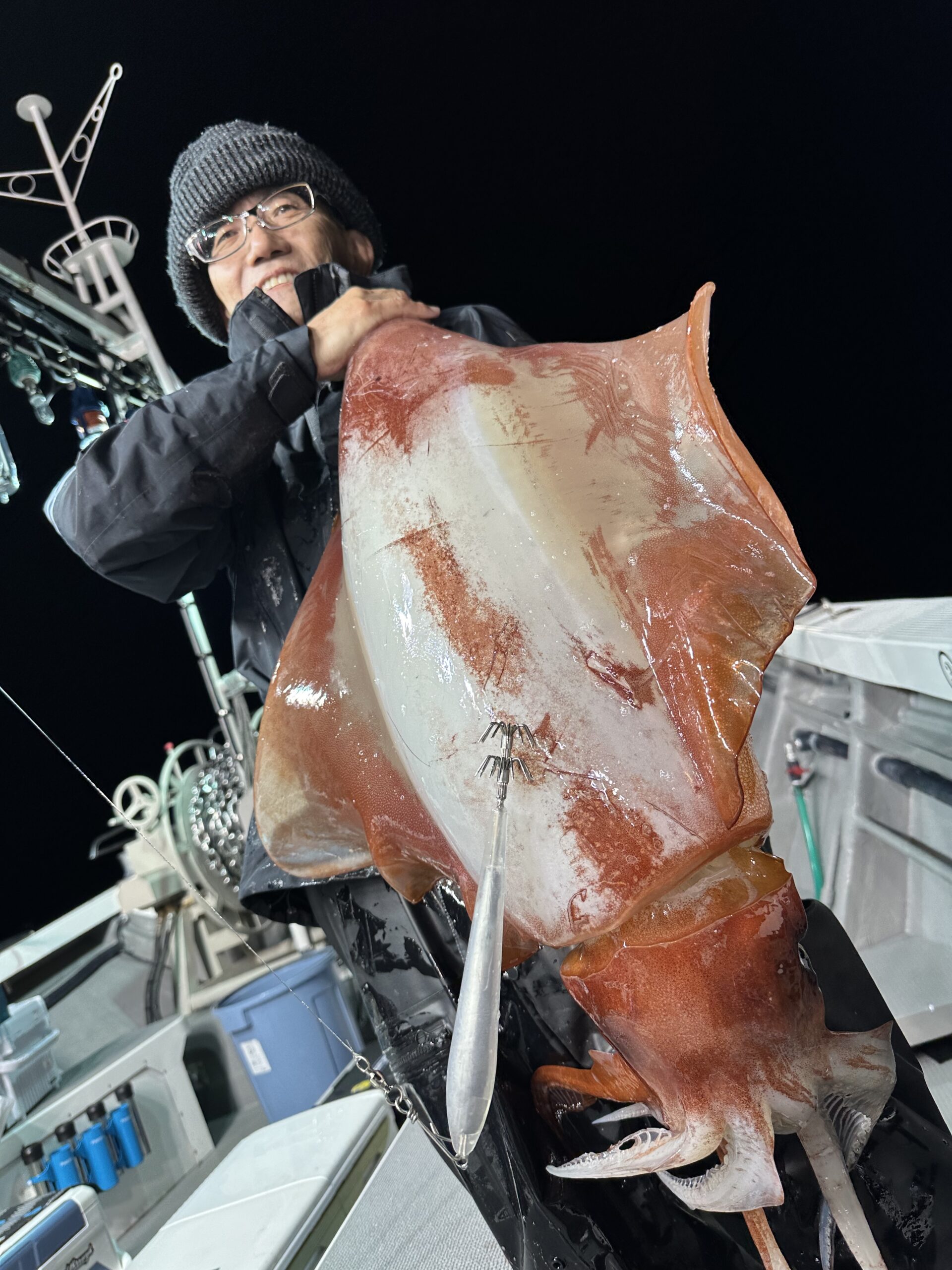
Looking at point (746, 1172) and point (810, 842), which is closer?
point (746, 1172)

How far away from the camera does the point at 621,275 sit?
13.4 metres

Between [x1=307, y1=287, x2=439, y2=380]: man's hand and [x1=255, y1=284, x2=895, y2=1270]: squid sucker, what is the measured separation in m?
0.26

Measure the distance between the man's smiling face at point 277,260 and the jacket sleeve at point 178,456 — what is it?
1.17ft

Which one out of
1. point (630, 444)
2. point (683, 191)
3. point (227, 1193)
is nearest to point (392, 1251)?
point (227, 1193)

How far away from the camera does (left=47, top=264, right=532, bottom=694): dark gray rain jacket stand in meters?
1.03

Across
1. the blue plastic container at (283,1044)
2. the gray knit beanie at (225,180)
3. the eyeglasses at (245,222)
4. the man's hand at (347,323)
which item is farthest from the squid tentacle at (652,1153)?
the blue plastic container at (283,1044)

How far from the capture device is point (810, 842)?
2.79m

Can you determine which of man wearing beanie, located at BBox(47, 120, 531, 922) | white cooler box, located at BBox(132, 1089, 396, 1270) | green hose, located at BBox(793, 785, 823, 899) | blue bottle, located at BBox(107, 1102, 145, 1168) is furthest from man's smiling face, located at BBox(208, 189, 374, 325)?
blue bottle, located at BBox(107, 1102, 145, 1168)

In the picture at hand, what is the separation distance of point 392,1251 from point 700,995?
1.59 meters

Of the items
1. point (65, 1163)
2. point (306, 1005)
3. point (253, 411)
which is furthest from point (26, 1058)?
point (253, 411)

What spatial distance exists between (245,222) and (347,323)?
682mm

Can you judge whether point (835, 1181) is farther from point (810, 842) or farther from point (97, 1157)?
point (97, 1157)

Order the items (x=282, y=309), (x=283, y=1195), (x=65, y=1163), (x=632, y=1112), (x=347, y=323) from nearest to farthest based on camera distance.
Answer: (x=632, y=1112), (x=347, y=323), (x=282, y=309), (x=283, y=1195), (x=65, y=1163)

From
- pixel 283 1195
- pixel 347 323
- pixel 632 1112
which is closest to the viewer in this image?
pixel 632 1112
